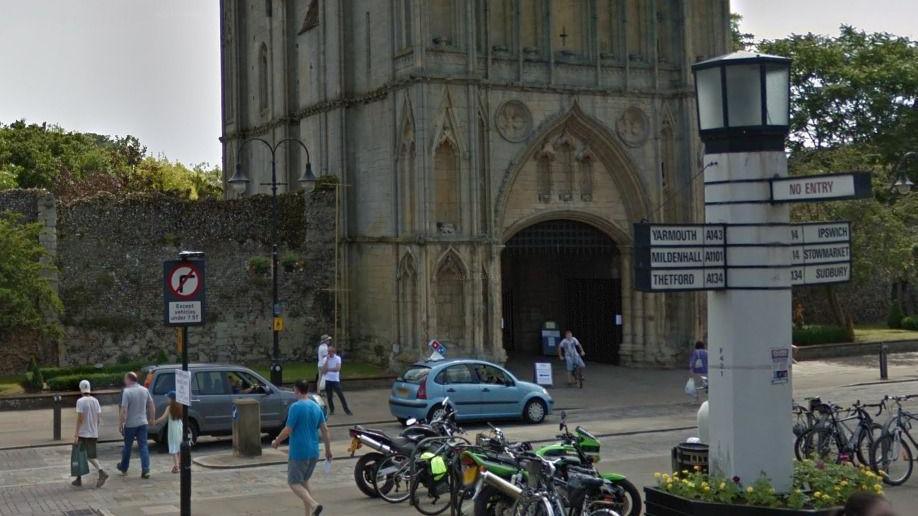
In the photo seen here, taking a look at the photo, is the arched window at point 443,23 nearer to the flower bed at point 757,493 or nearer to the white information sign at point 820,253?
the white information sign at point 820,253

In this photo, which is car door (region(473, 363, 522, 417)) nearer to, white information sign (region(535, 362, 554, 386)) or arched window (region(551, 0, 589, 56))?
white information sign (region(535, 362, 554, 386))

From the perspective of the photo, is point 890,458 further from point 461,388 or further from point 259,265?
point 259,265

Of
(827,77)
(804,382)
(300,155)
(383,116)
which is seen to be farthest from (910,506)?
(827,77)

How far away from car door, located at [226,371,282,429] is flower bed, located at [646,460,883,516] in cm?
1138

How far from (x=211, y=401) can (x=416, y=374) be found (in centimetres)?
405

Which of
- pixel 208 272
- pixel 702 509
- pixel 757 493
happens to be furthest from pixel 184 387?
pixel 208 272

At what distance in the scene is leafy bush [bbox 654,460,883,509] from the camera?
1109 centimetres

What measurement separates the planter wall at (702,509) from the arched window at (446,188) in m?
21.0

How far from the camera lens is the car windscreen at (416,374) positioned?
2327 centimetres

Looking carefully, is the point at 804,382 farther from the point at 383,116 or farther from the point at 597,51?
the point at 383,116

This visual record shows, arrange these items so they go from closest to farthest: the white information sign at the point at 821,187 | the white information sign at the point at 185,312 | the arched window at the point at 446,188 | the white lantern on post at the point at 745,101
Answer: the white information sign at the point at 821,187 < the white lantern on post at the point at 745,101 < the white information sign at the point at 185,312 < the arched window at the point at 446,188

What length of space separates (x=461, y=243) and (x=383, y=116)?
4.58 meters

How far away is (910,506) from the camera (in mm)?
14758

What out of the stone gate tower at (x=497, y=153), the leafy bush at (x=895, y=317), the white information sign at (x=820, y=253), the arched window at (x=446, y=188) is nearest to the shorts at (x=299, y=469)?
the white information sign at (x=820, y=253)
